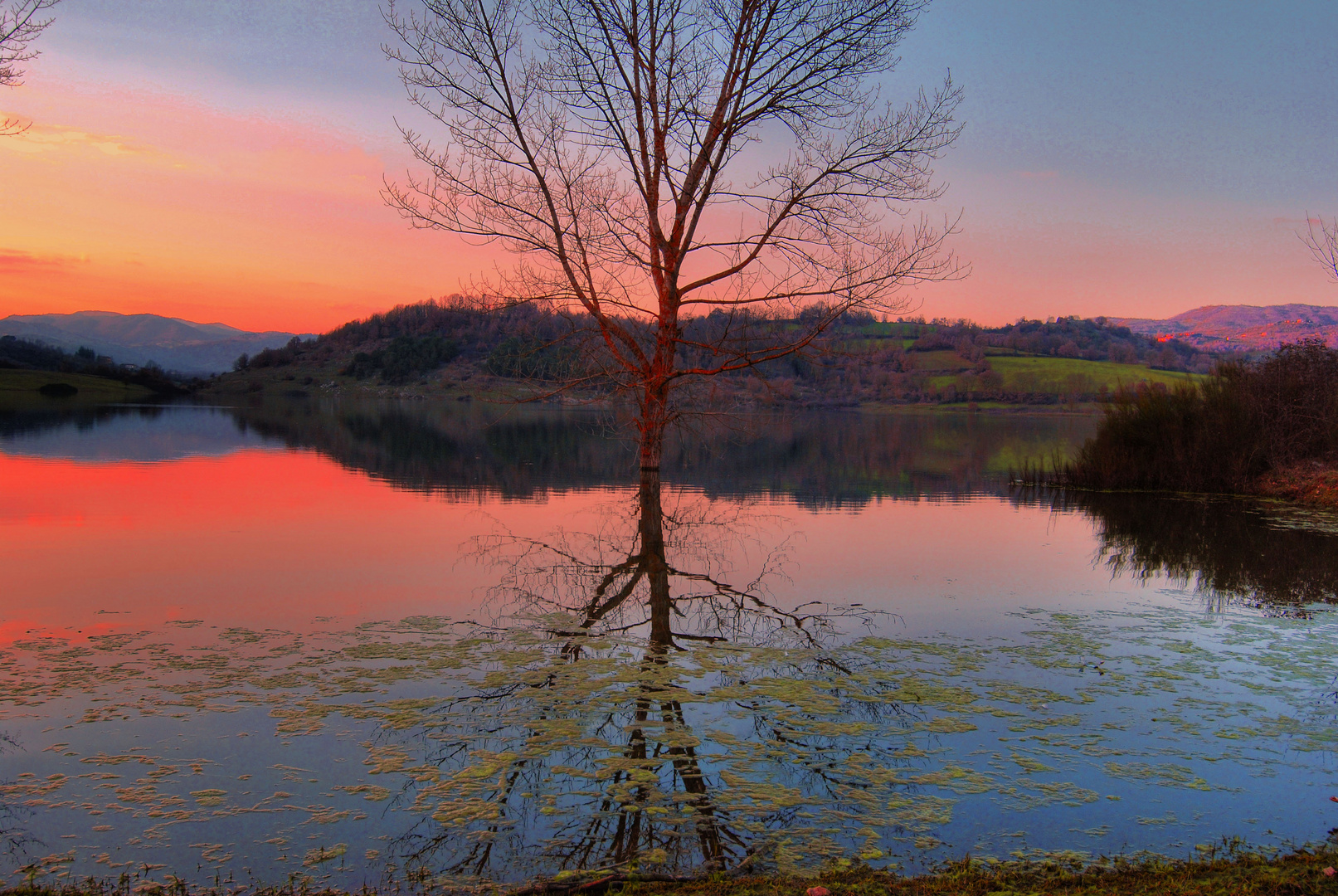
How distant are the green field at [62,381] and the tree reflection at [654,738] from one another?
204 ft

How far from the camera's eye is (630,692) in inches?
240

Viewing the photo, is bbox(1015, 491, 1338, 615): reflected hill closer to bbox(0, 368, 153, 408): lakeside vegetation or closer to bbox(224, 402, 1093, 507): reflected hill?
bbox(224, 402, 1093, 507): reflected hill

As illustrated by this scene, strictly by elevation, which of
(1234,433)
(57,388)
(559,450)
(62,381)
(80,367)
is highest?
(80,367)

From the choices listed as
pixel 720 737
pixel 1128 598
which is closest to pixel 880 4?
pixel 1128 598

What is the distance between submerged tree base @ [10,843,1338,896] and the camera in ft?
11.5

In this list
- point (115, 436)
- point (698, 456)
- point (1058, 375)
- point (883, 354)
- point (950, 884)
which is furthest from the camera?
point (883, 354)

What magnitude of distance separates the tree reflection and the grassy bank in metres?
0.21

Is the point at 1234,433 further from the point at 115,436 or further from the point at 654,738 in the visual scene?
the point at 115,436

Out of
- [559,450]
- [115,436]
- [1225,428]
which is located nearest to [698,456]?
[559,450]

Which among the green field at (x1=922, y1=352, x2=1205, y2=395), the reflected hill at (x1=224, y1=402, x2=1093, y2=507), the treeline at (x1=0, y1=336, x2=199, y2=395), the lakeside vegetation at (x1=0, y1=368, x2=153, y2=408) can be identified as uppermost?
the green field at (x1=922, y1=352, x2=1205, y2=395)

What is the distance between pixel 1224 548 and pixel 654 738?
38.5 ft

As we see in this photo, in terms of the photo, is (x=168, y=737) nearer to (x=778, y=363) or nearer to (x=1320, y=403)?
(x=1320, y=403)

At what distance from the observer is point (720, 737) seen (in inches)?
209

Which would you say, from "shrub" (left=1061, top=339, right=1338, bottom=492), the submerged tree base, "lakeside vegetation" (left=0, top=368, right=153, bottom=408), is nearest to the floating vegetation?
the submerged tree base
